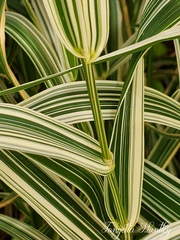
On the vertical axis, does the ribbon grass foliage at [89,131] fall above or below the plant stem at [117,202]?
above

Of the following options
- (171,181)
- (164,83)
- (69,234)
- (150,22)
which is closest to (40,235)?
(69,234)

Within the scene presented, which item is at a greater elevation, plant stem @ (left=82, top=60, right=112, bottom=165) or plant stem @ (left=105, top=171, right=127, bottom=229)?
plant stem @ (left=82, top=60, right=112, bottom=165)

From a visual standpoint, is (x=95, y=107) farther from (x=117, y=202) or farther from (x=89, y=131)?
(x=89, y=131)

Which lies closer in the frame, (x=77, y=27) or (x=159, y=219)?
(x=77, y=27)

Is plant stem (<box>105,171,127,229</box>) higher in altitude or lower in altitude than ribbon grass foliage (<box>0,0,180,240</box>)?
lower

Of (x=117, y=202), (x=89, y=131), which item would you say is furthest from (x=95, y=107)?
(x=89, y=131)

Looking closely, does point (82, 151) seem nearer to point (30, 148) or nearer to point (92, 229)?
point (30, 148)

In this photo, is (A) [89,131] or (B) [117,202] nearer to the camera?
(B) [117,202]

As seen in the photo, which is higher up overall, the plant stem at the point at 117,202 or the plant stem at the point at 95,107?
the plant stem at the point at 95,107
